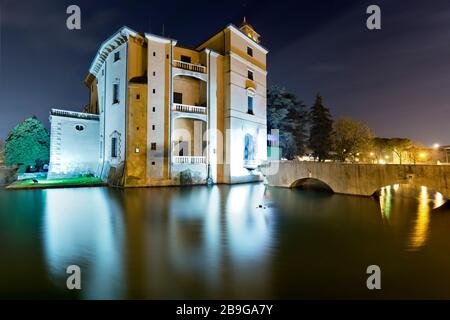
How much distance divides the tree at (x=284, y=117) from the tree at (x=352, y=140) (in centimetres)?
636

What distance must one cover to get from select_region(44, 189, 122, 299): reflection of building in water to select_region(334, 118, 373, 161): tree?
2826cm

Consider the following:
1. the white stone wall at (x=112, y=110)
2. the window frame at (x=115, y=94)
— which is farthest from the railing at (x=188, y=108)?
the window frame at (x=115, y=94)

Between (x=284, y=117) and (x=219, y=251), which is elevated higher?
(x=284, y=117)

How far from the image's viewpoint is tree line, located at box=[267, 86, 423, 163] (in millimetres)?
28656

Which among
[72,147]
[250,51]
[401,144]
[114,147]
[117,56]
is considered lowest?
[114,147]

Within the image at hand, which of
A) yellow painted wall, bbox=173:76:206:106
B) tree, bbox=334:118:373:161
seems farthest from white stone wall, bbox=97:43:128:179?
tree, bbox=334:118:373:161

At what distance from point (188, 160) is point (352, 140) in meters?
21.8

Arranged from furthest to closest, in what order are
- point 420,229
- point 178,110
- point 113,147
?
point 113,147
point 178,110
point 420,229

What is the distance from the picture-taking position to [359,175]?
1447 cm

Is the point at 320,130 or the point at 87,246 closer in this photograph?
the point at 87,246

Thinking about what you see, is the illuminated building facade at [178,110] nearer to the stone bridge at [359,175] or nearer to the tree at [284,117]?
the stone bridge at [359,175]

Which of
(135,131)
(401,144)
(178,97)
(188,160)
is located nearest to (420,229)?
(188,160)

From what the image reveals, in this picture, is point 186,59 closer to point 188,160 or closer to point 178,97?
point 178,97

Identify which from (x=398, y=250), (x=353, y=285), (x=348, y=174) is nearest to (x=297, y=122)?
(x=348, y=174)
